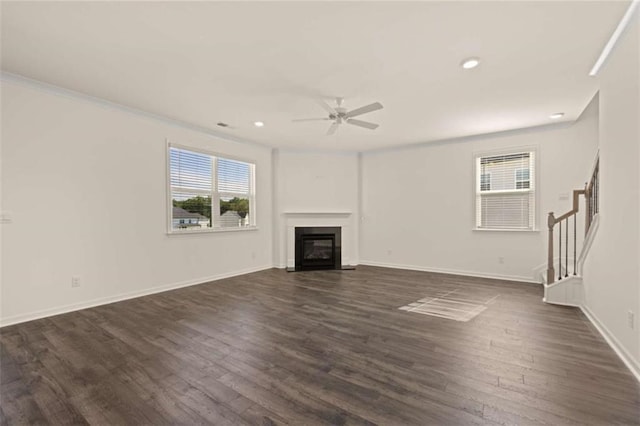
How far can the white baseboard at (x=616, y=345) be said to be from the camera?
2.11 metres

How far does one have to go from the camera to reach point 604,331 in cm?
274

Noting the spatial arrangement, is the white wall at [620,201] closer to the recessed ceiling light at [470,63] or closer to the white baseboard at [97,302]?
the recessed ceiling light at [470,63]

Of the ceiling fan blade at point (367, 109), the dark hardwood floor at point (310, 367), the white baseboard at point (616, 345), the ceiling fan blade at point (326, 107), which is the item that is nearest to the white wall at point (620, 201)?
the white baseboard at point (616, 345)

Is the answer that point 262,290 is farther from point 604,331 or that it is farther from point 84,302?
point 604,331

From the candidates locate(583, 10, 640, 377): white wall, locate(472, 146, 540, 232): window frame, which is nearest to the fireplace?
locate(472, 146, 540, 232): window frame

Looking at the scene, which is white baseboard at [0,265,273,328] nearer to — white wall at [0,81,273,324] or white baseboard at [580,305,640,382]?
white wall at [0,81,273,324]

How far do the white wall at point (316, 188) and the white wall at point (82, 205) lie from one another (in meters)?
1.91

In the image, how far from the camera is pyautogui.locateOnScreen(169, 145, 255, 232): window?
4.75 meters

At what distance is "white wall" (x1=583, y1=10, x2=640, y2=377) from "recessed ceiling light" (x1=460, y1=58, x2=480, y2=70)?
1043mm

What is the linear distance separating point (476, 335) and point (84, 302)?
451cm

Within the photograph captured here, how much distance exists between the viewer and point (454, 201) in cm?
578

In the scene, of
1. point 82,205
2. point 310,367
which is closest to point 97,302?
point 82,205

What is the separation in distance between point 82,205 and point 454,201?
19.7 ft

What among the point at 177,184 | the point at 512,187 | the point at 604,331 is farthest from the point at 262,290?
the point at 512,187
